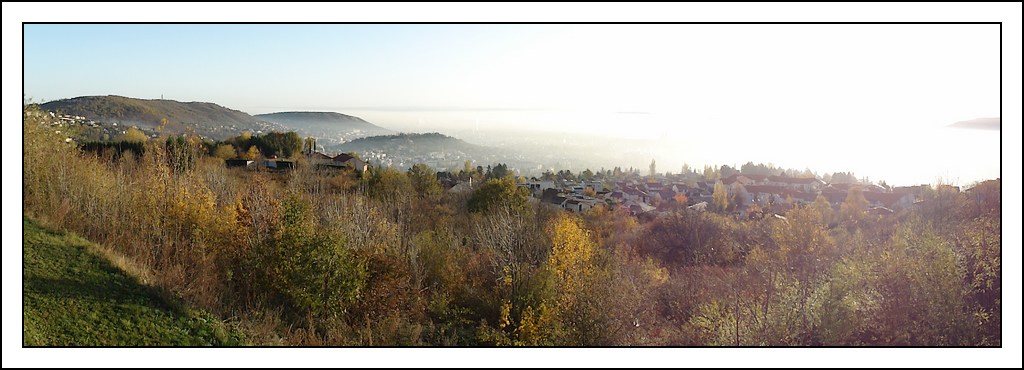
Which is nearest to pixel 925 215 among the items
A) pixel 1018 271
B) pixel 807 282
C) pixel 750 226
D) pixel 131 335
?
pixel 807 282

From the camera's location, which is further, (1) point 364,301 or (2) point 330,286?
(1) point 364,301

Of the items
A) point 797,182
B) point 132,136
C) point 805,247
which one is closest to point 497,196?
point 805,247

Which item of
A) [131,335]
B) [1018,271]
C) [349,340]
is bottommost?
[349,340]

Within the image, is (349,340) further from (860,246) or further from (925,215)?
(925,215)

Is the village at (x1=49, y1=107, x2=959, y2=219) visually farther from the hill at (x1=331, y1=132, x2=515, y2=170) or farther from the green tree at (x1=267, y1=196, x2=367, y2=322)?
the green tree at (x1=267, y1=196, x2=367, y2=322)

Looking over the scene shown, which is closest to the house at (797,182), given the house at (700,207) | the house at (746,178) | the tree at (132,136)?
the house at (746,178)

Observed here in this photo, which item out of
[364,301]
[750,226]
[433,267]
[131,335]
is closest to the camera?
[131,335]

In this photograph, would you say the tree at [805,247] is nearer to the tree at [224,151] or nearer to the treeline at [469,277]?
the treeline at [469,277]
